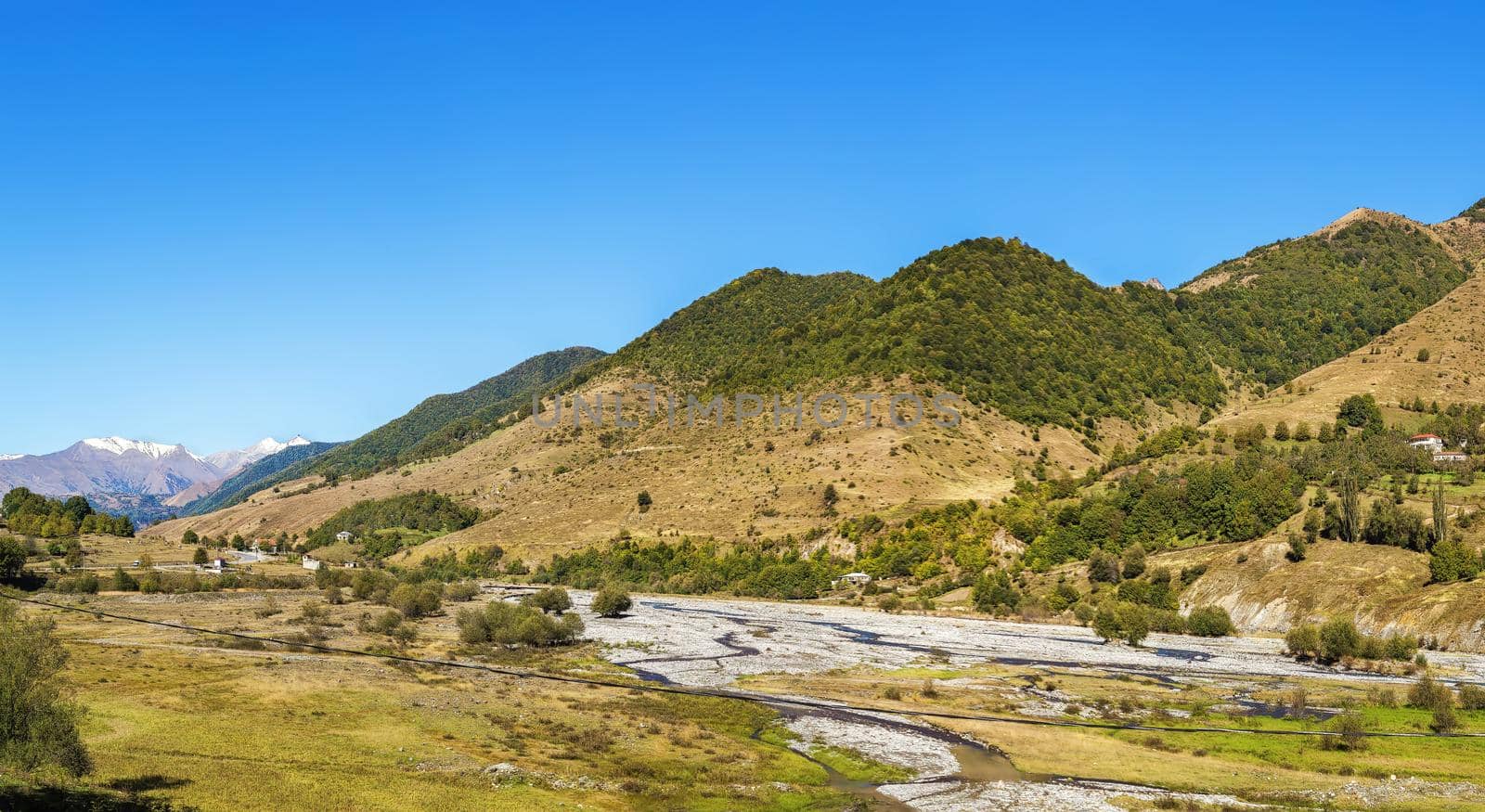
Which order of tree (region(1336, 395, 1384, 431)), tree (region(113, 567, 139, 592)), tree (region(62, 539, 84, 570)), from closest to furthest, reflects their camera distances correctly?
tree (region(113, 567, 139, 592)) → tree (region(62, 539, 84, 570)) → tree (region(1336, 395, 1384, 431))

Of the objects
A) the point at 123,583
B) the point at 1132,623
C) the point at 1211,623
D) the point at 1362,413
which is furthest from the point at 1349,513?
the point at 123,583

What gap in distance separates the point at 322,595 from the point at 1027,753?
8943 cm

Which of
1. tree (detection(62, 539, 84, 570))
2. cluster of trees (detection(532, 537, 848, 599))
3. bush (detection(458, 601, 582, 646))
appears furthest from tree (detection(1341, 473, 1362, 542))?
tree (detection(62, 539, 84, 570))

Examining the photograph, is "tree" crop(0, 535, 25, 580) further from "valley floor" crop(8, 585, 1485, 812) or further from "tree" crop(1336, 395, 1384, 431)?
"tree" crop(1336, 395, 1384, 431)

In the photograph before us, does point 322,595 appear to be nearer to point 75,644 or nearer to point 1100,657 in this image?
point 75,644

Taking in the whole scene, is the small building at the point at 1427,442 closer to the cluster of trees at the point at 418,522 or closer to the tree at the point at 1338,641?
the tree at the point at 1338,641

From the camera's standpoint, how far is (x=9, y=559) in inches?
3895

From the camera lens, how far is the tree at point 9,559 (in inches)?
3875

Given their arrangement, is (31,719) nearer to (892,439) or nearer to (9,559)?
(9,559)

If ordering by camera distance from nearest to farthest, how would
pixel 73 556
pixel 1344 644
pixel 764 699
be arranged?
pixel 764 699, pixel 1344 644, pixel 73 556

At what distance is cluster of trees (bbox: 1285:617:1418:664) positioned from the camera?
63.3 meters

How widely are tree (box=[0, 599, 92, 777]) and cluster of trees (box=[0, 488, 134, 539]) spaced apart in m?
134

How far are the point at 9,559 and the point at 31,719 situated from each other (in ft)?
281

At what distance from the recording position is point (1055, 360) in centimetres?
18725
